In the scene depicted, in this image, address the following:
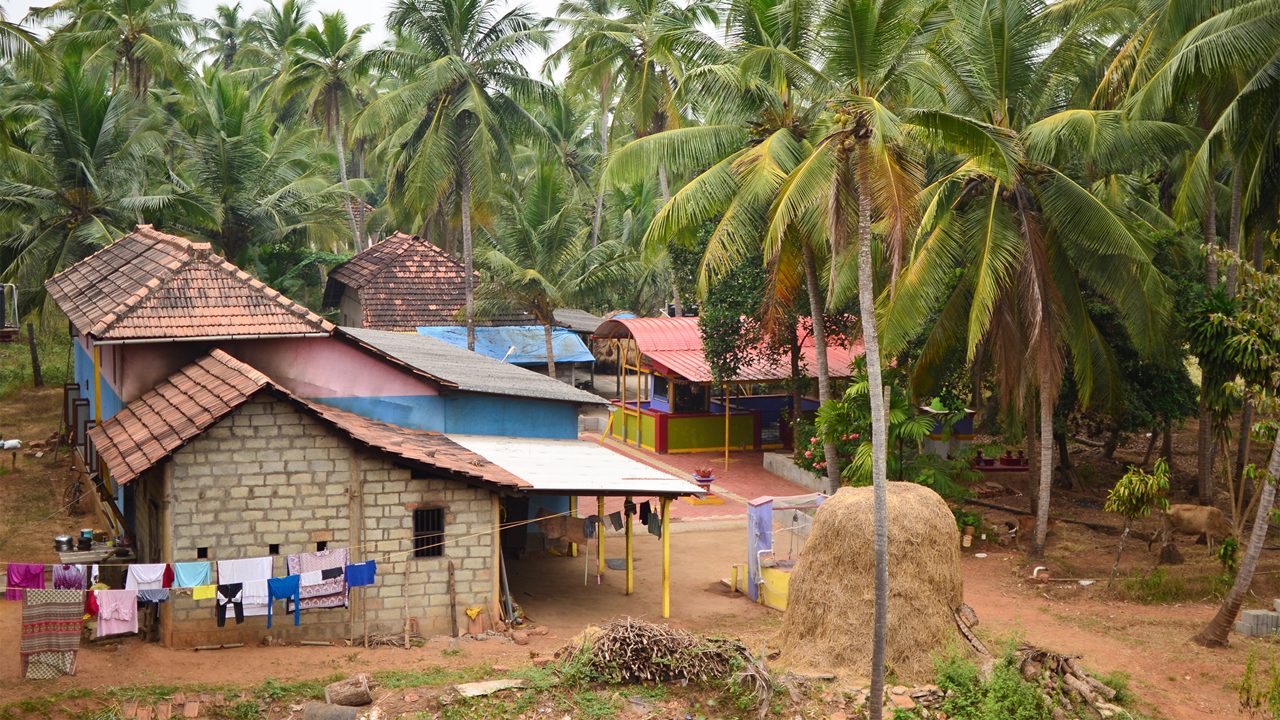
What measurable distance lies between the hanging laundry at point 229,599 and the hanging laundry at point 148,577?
67 cm

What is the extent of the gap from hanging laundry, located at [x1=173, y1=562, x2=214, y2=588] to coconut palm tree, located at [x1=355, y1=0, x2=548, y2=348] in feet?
50.4

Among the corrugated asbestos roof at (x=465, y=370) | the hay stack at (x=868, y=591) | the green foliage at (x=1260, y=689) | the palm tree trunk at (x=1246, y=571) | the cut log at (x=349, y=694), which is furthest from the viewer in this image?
the corrugated asbestos roof at (x=465, y=370)

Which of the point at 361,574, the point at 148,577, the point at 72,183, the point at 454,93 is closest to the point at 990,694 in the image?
the point at 361,574

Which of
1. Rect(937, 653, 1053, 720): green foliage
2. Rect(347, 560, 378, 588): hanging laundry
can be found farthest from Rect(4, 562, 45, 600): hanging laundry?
Rect(937, 653, 1053, 720): green foliage

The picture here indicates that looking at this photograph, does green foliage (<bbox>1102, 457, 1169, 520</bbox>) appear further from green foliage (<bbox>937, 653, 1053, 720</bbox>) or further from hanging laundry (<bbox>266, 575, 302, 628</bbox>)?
hanging laundry (<bbox>266, 575, 302, 628</bbox>)

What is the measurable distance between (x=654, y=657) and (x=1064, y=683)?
4.93 m

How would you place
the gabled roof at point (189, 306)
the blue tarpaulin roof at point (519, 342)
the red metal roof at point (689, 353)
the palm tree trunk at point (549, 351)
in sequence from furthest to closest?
1. the blue tarpaulin roof at point (519, 342)
2. the palm tree trunk at point (549, 351)
3. the red metal roof at point (689, 353)
4. the gabled roof at point (189, 306)

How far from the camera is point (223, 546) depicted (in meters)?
15.6

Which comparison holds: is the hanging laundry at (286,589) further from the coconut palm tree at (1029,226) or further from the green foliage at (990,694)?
the coconut palm tree at (1029,226)

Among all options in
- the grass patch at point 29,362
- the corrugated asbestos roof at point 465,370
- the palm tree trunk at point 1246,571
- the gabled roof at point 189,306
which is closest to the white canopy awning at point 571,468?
the corrugated asbestos roof at point 465,370

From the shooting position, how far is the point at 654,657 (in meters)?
14.3

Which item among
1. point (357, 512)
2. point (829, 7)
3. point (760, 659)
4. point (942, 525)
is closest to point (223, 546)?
point (357, 512)

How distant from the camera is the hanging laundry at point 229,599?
1523 cm

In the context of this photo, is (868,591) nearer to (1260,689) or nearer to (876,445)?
(876,445)
